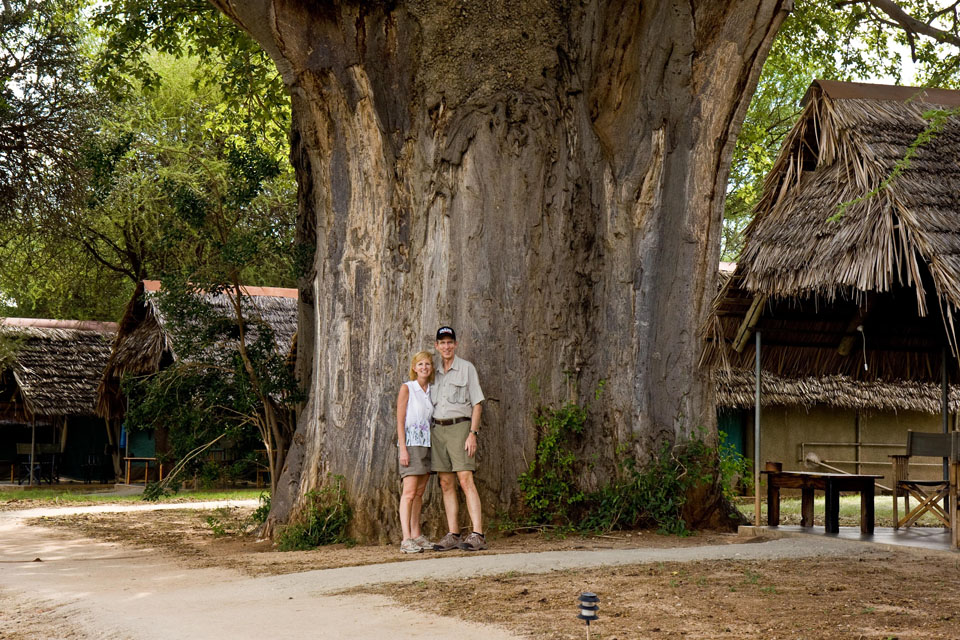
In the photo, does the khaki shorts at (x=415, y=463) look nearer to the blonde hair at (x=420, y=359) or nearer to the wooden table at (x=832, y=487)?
the blonde hair at (x=420, y=359)

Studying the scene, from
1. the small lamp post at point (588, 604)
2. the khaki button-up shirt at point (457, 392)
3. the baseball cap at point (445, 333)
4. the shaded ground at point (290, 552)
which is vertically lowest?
the shaded ground at point (290, 552)

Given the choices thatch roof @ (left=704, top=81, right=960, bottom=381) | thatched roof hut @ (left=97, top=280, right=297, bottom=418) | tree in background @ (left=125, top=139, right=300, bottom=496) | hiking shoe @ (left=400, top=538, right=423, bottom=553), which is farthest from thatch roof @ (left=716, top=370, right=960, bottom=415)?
hiking shoe @ (left=400, top=538, right=423, bottom=553)

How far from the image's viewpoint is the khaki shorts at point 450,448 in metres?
8.87

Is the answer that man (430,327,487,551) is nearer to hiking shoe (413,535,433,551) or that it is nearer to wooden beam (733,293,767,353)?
hiking shoe (413,535,433,551)

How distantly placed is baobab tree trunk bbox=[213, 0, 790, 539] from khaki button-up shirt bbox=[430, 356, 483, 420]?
0.44 m

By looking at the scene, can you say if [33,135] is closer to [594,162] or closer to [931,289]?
[594,162]

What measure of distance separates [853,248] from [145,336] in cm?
1565

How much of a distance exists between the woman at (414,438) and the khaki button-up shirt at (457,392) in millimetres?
107

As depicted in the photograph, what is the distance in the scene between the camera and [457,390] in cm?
897

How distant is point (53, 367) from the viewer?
2334cm

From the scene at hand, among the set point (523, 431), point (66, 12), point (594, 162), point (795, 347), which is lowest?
point (523, 431)

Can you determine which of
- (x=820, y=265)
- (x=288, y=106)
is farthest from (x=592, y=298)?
(x=288, y=106)

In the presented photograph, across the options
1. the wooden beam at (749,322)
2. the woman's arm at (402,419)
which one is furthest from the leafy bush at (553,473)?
the wooden beam at (749,322)

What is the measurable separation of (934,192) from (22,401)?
64.7 ft
